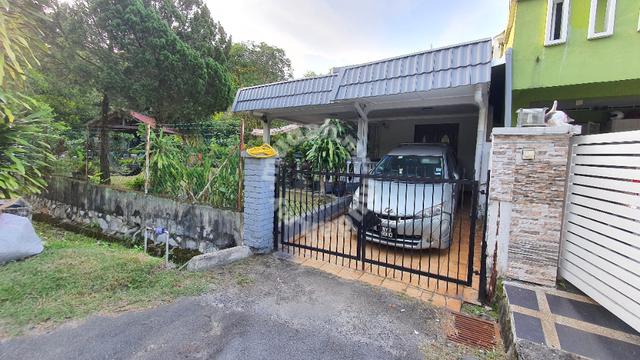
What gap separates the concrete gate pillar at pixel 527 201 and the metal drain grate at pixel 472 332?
24.3 inches

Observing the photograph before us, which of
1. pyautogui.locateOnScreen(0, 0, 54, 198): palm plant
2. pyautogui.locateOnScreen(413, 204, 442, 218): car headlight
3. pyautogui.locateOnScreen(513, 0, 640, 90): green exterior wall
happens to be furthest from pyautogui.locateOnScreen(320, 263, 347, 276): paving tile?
pyautogui.locateOnScreen(513, 0, 640, 90): green exterior wall

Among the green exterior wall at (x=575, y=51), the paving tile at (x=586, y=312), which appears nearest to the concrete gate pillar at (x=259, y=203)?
the paving tile at (x=586, y=312)

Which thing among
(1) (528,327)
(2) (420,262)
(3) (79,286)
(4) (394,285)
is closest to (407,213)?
(2) (420,262)

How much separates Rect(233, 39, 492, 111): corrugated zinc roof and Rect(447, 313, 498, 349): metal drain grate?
12.3 feet

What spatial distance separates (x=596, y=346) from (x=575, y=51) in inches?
244

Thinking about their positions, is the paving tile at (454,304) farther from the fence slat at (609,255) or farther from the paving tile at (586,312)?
the fence slat at (609,255)

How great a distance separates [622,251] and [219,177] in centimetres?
547

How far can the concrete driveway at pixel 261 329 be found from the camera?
7.14ft

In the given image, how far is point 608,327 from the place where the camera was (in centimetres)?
222

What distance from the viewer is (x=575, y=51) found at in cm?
564

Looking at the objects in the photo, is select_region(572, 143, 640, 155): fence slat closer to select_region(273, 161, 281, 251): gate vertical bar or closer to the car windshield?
the car windshield

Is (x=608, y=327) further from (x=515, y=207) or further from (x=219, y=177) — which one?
(x=219, y=177)

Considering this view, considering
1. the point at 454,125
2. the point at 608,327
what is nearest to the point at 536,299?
the point at 608,327

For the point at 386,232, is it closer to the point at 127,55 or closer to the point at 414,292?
the point at 414,292
